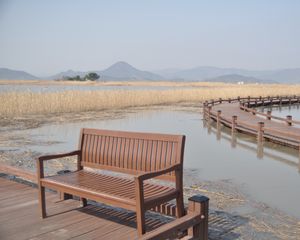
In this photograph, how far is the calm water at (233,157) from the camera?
6645mm

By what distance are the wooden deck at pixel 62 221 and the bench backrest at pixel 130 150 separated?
22.7 inches

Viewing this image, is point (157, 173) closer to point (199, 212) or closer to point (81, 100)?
point (199, 212)

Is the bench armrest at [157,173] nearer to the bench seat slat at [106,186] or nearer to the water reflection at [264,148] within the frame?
the bench seat slat at [106,186]

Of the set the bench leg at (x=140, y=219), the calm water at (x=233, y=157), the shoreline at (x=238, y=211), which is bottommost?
the calm water at (x=233, y=157)

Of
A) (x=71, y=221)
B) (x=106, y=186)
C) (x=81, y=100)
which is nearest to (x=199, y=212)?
(x=106, y=186)

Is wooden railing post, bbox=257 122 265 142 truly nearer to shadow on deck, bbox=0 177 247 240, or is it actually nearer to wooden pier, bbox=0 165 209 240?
shadow on deck, bbox=0 177 247 240

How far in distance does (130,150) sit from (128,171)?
0.25 metres

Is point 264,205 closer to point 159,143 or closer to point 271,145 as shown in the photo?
point 159,143

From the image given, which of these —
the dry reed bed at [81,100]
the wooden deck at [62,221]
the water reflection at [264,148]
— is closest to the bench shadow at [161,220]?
the wooden deck at [62,221]

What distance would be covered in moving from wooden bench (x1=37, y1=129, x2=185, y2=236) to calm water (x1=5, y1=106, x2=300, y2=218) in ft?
8.54

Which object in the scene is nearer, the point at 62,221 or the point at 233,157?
the point at 62,221

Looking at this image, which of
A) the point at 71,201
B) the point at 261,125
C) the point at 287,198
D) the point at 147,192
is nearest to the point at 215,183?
the point at 287,198

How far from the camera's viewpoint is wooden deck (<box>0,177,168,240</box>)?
12.7 feet

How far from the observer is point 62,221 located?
425cm
